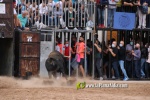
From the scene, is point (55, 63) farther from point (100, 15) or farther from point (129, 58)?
point (129, 58)

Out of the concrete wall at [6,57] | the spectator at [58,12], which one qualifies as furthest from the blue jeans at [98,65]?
the concrete wall at [6,57]

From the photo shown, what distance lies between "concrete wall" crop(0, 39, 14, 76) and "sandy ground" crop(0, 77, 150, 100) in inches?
50.9

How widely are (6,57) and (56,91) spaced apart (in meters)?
5.41

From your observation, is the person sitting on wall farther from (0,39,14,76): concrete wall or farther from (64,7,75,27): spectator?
(64,7,75,27): spectator

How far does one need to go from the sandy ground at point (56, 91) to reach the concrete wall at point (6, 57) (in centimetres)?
129

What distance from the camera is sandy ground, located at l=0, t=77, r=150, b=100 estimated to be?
14.4 m

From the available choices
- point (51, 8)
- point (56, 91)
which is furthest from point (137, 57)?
point (56, 91)

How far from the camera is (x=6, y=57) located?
69.2 ft

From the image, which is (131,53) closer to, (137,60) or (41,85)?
(137,60)

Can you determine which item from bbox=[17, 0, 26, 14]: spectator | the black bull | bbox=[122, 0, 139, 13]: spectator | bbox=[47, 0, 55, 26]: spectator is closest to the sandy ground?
the black bull

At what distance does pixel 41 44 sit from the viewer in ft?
72.2

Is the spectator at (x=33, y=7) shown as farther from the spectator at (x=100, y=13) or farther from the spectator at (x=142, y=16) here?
the spectator at (x=142, y=16)

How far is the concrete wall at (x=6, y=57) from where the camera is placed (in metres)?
20.5

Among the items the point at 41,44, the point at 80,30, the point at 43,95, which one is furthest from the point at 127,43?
the point at 43,95
